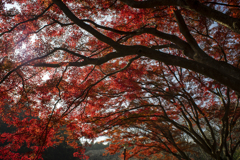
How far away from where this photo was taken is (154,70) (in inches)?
271

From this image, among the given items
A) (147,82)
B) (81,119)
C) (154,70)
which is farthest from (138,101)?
(81,119)

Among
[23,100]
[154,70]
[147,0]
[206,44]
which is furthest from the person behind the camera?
[154,70]

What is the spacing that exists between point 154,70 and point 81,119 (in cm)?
422

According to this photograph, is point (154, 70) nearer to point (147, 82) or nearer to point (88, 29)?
point (147, 82)

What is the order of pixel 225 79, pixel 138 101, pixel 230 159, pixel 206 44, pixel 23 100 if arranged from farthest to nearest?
pixel 138 101 < pixel 206 44 < pixel 230 159 < pixel 23 100 < pixel 225 79

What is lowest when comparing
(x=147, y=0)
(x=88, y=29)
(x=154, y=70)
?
(x=88, y=29)

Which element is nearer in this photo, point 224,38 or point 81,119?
point 81,119

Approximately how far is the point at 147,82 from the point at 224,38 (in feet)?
12.8

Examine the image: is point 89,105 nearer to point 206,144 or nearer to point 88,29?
point 88,29

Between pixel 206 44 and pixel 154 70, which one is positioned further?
pixel 154 70

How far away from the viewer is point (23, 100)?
5133mm

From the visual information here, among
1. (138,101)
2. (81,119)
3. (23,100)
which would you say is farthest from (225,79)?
(23,100)

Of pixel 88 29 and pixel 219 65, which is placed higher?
pixel 88 29

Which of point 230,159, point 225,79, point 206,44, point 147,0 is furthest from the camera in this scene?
point 206,44
